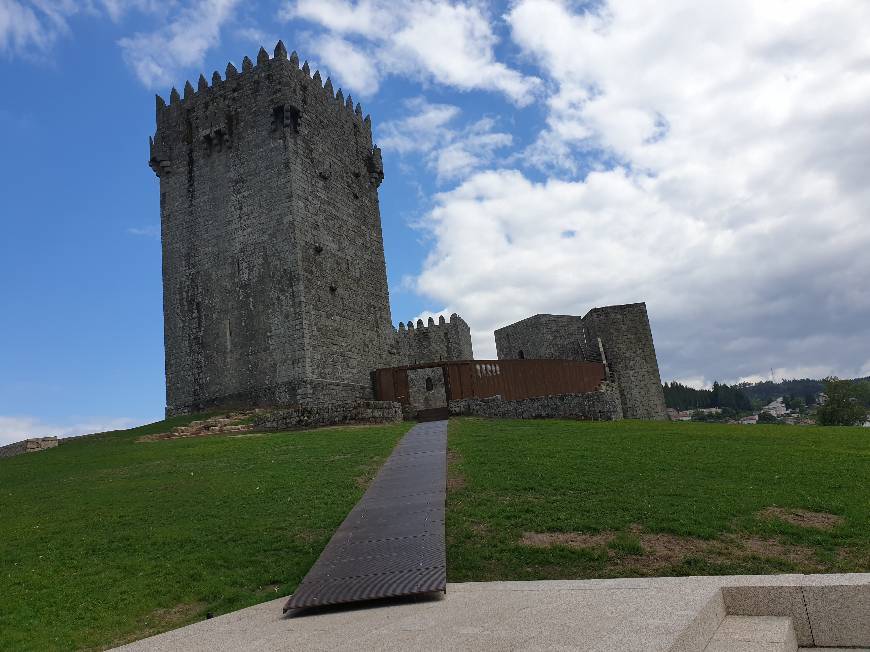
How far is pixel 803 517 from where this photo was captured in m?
9.20

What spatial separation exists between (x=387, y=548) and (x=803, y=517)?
6268 mm

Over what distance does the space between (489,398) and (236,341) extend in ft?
40.6

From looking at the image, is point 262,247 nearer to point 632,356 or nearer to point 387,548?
point 387,548

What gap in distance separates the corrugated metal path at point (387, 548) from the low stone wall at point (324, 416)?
12.0m

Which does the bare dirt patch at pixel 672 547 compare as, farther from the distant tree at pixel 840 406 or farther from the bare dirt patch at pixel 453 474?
the distant tree at pixel 840 406

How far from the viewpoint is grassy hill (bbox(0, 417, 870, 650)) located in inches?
291

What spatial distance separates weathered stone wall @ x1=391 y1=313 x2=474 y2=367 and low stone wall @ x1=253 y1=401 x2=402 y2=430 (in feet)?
61.7

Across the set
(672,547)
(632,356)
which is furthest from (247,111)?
(672,547)

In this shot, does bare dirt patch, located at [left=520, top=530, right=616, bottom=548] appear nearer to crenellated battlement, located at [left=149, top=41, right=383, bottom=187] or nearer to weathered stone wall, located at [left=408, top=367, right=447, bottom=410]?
crenellated battlement, located at [left=149, top=41, right=383, bottom=187]

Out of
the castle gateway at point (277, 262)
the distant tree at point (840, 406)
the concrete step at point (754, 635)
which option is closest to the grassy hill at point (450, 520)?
the concrete step at point (754, 635)

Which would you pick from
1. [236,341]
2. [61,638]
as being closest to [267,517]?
[61,638]

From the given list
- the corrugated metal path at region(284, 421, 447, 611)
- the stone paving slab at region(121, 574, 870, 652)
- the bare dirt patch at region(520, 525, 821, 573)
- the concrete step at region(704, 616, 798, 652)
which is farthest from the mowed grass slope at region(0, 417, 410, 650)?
the concrete step at region(704, 616, 798, 652)

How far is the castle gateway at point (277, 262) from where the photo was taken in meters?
28.1

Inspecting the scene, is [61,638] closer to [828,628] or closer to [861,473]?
[828,628]
